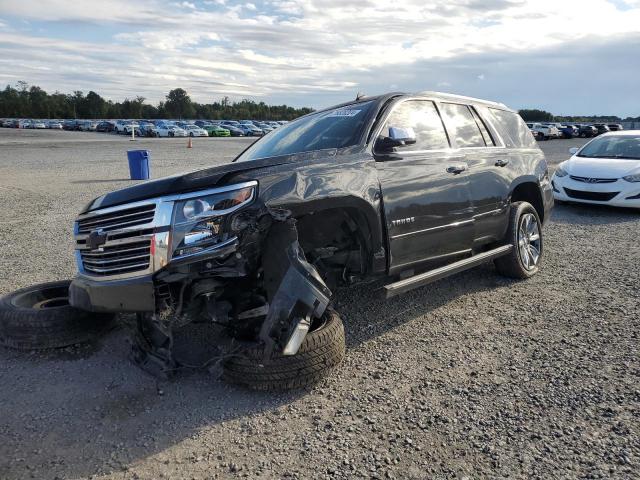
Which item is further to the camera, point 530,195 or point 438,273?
point 530,195

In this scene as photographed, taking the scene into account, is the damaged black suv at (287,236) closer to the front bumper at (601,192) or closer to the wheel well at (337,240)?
the wheel well at (337,240)

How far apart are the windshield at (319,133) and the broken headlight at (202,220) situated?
1.15 meters

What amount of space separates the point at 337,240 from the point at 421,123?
1.51m

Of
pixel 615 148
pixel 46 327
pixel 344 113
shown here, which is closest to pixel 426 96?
pixel 344 113

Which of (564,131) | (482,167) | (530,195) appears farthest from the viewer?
(564,131)

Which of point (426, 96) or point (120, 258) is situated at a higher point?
point (426, 96)

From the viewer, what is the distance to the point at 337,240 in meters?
4.25

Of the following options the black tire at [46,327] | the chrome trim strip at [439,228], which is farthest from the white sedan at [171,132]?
the chrome trim strip at [439,228]

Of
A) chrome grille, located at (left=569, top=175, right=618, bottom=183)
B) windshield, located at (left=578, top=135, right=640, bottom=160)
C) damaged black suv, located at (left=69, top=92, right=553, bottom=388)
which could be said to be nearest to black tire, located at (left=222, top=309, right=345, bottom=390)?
damaged black suv, located at (left=69, top=92, right=553, bottom=388)

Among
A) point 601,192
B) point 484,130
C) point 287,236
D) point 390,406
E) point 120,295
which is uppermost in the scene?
point 484,130

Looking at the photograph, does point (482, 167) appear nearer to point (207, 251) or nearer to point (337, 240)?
point (337, 240)

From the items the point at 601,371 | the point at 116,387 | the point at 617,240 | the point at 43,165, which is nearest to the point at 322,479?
the point at 116,387

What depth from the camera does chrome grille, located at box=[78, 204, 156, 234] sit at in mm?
3363

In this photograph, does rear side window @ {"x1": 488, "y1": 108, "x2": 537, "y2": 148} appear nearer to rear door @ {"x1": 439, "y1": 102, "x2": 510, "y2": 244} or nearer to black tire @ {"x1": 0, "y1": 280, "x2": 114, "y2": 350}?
rear door @ {"x1": 439, "y1": 102, "x2": 510, "y2": 244}
